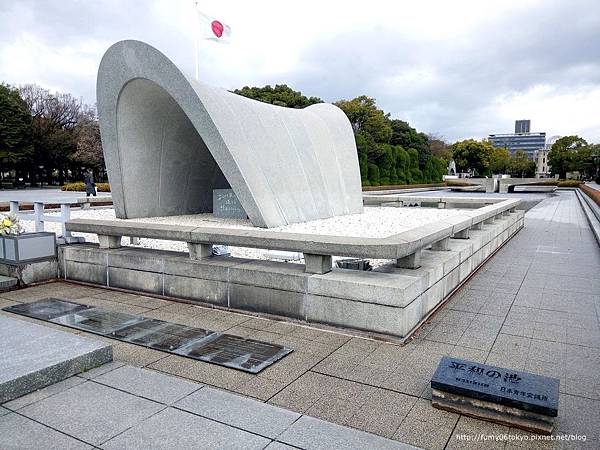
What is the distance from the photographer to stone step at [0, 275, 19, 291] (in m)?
6.87

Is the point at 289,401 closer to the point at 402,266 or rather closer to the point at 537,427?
the point at 537,427

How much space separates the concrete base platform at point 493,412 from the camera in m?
3.05

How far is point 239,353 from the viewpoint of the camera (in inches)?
174

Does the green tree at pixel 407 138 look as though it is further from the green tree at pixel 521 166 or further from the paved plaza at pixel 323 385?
the paved plaza at pixel 323 385

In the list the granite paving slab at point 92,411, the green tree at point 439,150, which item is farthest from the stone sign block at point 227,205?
the green tree at point 439,150

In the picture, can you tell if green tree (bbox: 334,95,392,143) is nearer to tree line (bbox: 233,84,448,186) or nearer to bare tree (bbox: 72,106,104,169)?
tree line (bbox: 233,84,448,186)

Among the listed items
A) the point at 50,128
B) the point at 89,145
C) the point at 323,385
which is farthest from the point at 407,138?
the point at 323,385

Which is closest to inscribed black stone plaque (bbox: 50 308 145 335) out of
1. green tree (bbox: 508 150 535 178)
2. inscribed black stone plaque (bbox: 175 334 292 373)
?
inscribed black stone plaque (bbox: 175 334 292 373)

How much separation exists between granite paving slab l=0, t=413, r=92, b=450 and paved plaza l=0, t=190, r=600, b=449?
0.01 metres

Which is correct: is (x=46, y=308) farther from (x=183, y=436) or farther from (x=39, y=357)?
(x=183, y=436)

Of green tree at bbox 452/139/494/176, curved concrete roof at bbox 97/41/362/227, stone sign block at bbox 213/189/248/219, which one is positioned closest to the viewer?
curved concrete roof at bbox 97/41/362/227

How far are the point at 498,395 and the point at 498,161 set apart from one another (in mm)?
87760

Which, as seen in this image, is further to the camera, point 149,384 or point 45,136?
point 45,136

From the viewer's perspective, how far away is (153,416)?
10.4ft
